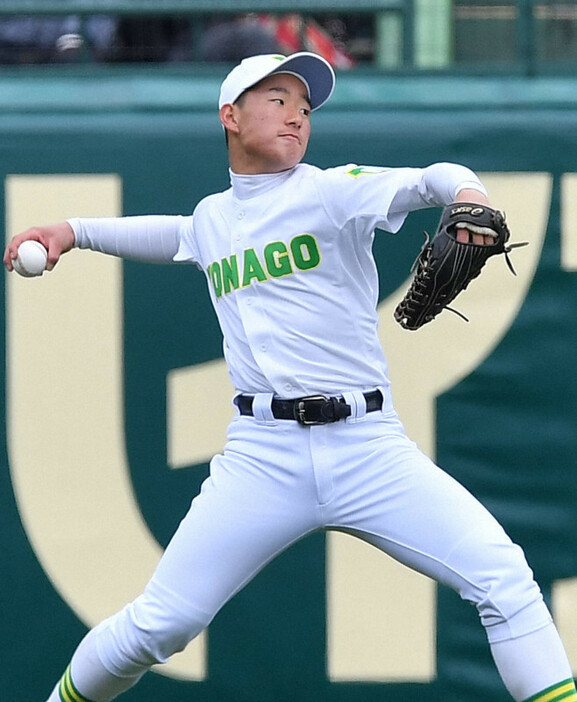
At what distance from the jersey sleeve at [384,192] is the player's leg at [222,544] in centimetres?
49

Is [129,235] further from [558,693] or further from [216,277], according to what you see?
[558,693]

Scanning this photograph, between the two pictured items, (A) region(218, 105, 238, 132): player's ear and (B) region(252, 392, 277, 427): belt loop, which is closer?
(B) region(252, 392, 277, 427): belt loop

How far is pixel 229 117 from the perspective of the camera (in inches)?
130

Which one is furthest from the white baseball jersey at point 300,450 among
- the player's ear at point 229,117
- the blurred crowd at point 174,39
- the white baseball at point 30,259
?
the blurred crowd at point 174,39

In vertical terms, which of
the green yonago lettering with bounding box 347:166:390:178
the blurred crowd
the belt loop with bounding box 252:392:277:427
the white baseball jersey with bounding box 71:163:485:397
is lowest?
the belt loop with bounding box 252:392:277:427

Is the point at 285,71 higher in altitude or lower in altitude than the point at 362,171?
higher

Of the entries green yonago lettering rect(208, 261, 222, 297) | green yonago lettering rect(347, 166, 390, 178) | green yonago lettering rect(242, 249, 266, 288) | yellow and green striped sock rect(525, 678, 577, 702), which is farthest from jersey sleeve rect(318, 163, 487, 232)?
yellow and green striped sock rect(525, 678, 577, 702)

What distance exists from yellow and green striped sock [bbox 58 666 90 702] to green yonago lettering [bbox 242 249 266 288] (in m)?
1.01

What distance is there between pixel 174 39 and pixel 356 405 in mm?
1676

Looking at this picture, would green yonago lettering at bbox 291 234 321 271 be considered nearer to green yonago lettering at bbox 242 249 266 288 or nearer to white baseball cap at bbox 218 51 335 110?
green yonago lettering at bbox 242 249 266 288

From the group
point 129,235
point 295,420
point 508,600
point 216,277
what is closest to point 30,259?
point 129,235

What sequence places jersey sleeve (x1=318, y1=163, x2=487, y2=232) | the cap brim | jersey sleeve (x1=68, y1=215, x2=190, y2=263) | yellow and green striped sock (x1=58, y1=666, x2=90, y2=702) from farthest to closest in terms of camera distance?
jersey sleeve (x1=68, y1=215, x2=190, y2=263) < yellow and green striped sock (x1=58, y1=666, x2=90, y2=702) < the cap brim < jersey sleeve (x1=318, y1=163, x2=487, y2=232)

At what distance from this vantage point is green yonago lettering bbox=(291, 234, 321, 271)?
312cm

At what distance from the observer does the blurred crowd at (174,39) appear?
4.28m
